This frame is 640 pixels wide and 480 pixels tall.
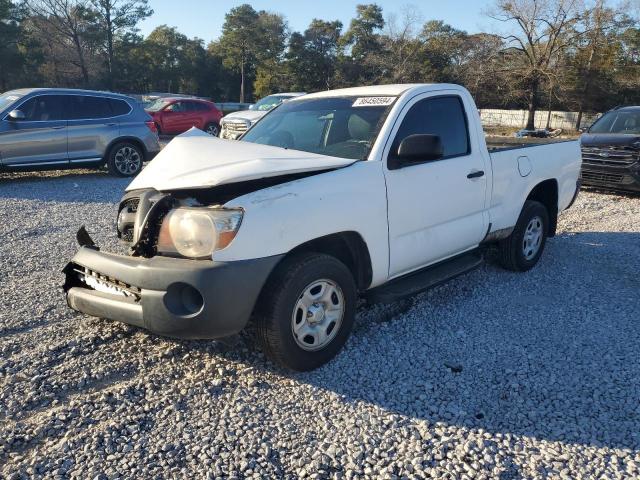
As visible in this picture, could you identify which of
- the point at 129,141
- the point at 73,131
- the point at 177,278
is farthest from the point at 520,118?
the point at 177,278

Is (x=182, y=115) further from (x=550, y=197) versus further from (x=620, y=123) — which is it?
(x=550, y=197)

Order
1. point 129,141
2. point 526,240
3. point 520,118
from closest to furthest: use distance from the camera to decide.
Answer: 1. point 526,240
2. point 129,141
3. point 520,118

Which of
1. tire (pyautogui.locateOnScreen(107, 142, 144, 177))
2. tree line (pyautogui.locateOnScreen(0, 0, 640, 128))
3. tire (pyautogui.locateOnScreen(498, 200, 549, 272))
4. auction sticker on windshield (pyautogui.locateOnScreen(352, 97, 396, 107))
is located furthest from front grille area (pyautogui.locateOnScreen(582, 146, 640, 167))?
tree line (pyautogui.locateOnScreen(0, 0, 640, 128))

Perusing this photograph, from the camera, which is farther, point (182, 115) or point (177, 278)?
point (182, 115)

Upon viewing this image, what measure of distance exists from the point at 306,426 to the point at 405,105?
8.03ft

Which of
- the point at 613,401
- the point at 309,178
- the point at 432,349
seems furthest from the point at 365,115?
the point at 613,401

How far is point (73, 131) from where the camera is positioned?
10.2m

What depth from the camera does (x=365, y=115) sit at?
13.2 ft

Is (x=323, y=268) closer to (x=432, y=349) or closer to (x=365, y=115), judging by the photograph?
(x=432, y=349)

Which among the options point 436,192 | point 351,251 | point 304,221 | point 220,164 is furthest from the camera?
point 436,192

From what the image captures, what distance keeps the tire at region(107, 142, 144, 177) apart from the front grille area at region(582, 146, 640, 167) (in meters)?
9.17

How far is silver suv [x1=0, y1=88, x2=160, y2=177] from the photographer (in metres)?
9.56

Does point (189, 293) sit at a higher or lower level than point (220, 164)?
lower

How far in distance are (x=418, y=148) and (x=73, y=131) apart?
8.72 m
